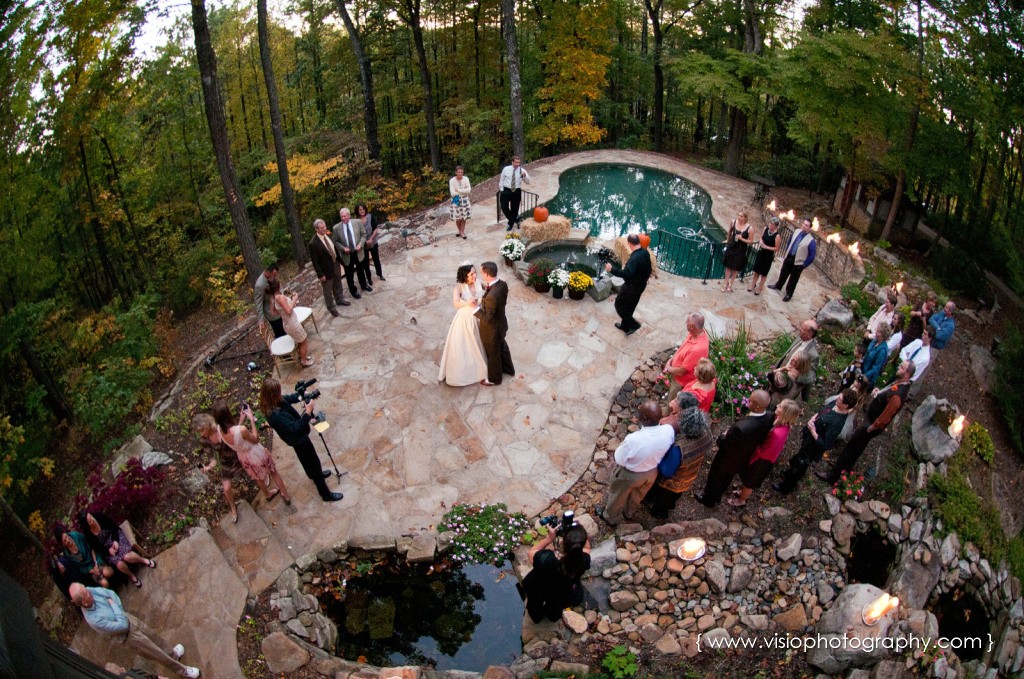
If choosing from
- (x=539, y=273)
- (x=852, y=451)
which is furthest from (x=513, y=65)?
(x=852, y=451)

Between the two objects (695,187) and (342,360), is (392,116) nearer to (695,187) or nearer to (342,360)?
(695,187)

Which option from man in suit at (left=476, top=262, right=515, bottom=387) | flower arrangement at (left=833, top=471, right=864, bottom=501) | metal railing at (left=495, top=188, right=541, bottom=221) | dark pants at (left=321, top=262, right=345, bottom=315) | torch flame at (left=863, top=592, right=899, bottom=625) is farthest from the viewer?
metal railing at (left=495, top=188, right=541, bottom=221)

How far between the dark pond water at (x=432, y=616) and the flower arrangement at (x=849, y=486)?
4085mm

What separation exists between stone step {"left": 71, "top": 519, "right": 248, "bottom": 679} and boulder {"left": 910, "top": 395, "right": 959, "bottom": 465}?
8.10m

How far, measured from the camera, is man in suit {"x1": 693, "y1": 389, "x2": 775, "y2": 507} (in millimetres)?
5551

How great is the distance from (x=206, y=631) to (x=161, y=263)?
17694 millimetres

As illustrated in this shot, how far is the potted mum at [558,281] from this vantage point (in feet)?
32.6

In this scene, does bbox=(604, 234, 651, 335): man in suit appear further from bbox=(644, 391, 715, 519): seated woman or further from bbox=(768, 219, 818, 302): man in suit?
bbox=(768, 219, 818, 302): man in suit

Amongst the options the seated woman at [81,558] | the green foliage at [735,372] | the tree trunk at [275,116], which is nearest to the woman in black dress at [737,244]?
the green foliage at [735,372]

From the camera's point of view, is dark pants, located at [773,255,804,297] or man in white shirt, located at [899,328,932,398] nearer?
man in white shirt, located at [899,328,932,398]

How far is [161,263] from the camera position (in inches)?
754

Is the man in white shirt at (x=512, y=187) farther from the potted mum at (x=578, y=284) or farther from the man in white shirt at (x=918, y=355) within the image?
the man in white shirt at (x=918, y=355)

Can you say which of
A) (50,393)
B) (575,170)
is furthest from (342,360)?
(575,170)

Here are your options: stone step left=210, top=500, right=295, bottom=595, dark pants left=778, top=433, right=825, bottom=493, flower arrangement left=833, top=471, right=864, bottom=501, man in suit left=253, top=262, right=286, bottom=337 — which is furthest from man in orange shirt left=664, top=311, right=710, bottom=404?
man in suit left=253, top=262, right=286, bottom=337
